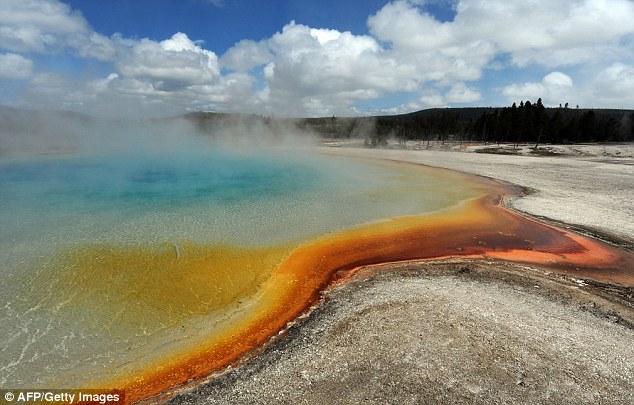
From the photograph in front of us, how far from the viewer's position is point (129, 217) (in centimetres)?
1500

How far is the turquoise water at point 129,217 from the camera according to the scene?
21.8 feet

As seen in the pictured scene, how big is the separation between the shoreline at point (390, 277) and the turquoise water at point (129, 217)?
6.26 feet

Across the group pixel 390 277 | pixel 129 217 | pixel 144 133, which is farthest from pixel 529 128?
pixel 144 133

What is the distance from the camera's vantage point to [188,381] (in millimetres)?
5727

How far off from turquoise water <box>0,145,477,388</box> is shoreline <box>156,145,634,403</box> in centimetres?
191

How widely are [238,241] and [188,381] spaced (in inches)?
264

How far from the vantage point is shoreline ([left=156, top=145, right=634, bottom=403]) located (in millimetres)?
5511

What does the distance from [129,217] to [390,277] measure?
12135mm

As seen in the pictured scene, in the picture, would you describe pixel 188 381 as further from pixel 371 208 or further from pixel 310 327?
pixel 371 208

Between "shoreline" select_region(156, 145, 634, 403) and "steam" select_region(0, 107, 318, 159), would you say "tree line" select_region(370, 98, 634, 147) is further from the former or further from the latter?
"shoreline" select_region(156, 145, 634, 403)

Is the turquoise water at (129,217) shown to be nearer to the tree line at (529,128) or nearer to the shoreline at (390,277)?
the shoreline at (390,277)

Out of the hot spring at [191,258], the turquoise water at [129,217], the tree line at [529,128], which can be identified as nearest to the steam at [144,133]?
the turquoise water at [129,217]

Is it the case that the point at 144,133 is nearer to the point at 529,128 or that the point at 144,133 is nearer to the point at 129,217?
the point at 129,217

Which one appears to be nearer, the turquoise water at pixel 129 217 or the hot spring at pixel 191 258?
the hot spring at pixel 191 258
